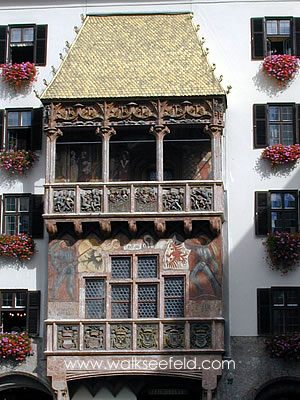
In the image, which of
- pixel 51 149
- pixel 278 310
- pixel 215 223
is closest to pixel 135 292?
pixel 215 223

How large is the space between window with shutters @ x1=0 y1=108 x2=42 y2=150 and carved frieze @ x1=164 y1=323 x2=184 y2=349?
23.3 feet

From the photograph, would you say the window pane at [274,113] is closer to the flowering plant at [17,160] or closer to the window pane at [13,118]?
the flowering plant at [17,160]

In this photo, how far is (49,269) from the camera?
29.6 metres

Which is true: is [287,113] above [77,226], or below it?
above

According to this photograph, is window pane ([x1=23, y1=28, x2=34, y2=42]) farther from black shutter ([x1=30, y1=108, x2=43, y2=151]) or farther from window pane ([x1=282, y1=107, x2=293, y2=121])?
window pane ([x1=282, y1=107, x2=293, y2=121])

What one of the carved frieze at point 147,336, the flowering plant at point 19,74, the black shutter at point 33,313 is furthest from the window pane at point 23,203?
the carved frieze at point 147,336

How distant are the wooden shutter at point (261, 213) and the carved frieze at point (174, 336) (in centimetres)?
373

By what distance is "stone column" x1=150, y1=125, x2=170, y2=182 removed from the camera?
29.2 meters

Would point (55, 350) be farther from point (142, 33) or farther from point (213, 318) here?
point (142, 33)

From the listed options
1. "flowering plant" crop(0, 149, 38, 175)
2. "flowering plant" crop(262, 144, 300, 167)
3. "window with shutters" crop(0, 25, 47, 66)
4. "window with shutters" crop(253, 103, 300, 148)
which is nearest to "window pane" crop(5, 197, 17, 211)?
"flowering plant" crop(0, 149, 38, 175)

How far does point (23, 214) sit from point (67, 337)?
4.18 m

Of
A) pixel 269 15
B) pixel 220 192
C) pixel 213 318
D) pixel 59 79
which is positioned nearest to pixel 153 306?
pixel 213 318

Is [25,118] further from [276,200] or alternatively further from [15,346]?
[276,200]

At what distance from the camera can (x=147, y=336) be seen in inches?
1130
